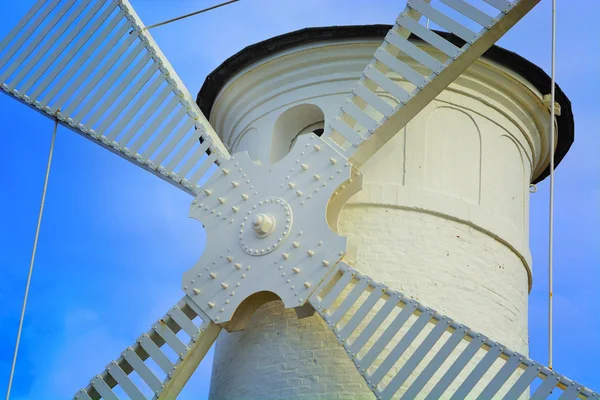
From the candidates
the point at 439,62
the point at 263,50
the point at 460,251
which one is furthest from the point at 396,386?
the point at 263,50

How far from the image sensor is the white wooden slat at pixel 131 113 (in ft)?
41.2

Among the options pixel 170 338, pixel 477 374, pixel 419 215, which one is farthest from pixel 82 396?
pixel 477 374

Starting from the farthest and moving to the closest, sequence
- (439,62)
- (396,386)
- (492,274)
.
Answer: (492,274)
(439,62)
(396,386)

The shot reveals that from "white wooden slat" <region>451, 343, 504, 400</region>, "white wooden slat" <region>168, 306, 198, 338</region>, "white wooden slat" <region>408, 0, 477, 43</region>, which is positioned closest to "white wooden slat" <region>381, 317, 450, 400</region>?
"white wooden slat" <region>451, 343, 504, 400</region>

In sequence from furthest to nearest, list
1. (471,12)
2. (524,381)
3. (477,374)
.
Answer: (471,12), (477,374), (524,381)

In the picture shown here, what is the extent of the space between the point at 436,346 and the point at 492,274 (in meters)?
1.03

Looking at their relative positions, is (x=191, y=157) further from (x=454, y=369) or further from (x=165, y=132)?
(x=454, y=369)

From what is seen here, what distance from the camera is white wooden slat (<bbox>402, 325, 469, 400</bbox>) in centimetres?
1027

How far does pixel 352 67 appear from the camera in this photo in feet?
40.5

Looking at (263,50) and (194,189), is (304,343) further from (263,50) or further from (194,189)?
(263,50)

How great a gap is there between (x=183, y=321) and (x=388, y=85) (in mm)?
2539

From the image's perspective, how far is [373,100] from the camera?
11406mm

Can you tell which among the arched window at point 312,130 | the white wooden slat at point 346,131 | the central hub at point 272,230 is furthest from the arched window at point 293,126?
the white wooden slat at point 346,131

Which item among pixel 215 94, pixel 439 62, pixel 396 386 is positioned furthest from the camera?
pixel 215 94
